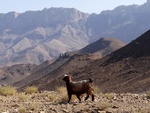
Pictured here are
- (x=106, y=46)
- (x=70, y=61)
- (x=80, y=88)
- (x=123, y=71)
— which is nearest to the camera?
(x=80, y=88)

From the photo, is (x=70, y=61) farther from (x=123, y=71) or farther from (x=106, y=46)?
(x=106, y=46)

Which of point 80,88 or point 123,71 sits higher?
point 123,71

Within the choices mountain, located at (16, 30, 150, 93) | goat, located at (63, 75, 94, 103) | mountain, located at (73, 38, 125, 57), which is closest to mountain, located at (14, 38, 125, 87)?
mountain, located at (73, 38, 125, 57)

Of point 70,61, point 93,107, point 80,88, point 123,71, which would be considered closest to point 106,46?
point 70,61

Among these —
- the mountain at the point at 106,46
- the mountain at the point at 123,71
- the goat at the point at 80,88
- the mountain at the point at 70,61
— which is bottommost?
the goat at the point at 80,88

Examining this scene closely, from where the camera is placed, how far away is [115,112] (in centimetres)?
1284

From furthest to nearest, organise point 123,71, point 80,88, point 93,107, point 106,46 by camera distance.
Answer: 1. point 106,46
2. point 123,71
3. point 80,88
4. point 93,107

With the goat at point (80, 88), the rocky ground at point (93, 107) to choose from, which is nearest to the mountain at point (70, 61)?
the goat at point (80, 88)

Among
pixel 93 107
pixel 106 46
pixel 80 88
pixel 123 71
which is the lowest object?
pixel 93 107

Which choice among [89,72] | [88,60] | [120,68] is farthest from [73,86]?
[88,60]

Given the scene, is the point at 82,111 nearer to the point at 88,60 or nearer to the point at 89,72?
the point at 89,72

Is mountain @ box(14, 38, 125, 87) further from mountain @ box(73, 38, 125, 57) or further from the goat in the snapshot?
the goat

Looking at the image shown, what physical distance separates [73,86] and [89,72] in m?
73.4

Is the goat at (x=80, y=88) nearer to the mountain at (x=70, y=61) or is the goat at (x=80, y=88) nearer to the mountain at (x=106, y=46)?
the mountain at (x=70, y=61)
